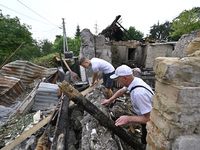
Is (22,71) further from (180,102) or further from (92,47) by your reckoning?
(180,102)

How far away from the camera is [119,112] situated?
9.55 feet

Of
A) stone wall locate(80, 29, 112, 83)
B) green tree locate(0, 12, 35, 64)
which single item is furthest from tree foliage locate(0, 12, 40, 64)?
stone wall locate(80, 29, 112, 83)

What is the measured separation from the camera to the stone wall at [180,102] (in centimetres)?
81

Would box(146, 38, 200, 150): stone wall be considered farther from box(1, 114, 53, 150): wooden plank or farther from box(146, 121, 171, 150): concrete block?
box(1, 114, 53, 150): wooden plank

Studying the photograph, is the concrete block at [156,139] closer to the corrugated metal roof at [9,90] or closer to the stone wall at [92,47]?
the stone wall at [92,47]

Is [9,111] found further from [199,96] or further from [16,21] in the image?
[16,21]

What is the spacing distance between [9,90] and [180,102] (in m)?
6.21

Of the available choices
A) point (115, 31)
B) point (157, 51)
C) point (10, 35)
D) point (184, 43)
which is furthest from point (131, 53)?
point (10, 35)

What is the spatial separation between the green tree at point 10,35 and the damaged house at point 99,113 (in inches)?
269

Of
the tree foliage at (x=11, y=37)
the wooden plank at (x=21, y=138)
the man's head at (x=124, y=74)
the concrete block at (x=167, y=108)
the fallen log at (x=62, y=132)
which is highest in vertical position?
the tree foliage at (x=11, y=37)

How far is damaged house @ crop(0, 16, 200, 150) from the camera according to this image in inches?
33.1

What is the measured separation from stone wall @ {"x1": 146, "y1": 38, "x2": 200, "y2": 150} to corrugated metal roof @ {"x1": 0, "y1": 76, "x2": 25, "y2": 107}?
6010 millimetres

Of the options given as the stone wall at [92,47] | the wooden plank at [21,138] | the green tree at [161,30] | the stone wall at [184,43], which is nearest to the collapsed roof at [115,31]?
the stone wall at [92,47]

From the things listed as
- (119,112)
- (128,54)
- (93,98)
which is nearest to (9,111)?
(93,98)
